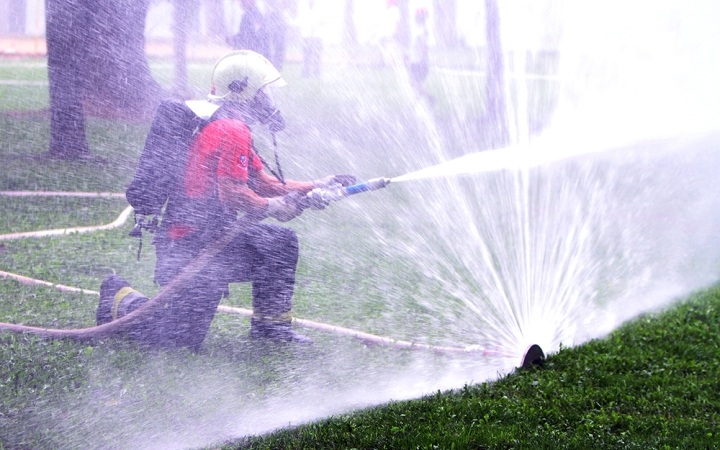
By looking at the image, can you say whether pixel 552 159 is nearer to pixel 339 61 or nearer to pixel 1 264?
pixel 339 61

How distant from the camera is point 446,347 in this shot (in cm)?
520

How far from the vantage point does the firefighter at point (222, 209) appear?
14.8ft

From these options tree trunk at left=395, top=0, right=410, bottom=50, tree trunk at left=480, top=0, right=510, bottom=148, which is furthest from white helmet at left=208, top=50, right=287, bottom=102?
tree trunk at left=395, top=0, right=410, bottom=50

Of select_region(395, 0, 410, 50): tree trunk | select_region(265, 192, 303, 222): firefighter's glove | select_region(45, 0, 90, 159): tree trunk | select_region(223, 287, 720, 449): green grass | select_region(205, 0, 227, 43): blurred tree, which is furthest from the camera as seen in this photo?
select_region(395, 0, 410, 50): tree trunk

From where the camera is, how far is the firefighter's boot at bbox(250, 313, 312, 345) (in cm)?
502

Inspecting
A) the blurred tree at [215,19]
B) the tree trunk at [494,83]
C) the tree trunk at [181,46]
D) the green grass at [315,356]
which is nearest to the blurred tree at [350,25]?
the green grass at [315,356]

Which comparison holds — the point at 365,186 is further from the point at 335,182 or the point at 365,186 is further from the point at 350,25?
the point at 350,25

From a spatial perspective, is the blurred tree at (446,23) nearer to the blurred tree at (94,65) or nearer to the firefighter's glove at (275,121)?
the blurred tree at (94,65)

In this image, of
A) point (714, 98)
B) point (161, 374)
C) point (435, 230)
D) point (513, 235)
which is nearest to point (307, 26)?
point (435, 230)

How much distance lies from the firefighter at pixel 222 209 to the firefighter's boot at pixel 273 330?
1.09 ft

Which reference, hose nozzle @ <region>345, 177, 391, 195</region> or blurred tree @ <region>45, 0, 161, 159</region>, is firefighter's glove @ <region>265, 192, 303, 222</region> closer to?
hose nozzle @ <region>345, 177, 391, 195</region>

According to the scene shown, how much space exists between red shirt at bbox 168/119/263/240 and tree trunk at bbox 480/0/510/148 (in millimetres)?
3105

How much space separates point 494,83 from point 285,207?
3742 millimetres

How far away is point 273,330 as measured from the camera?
5.03 metres
